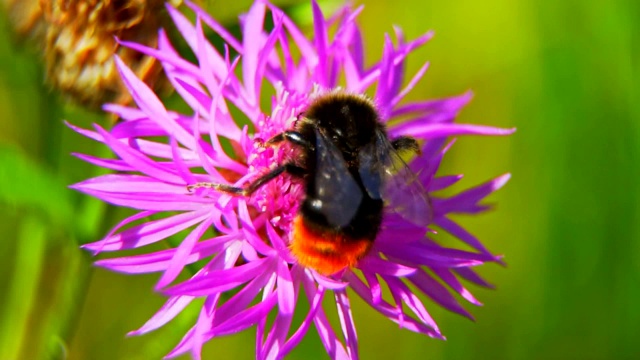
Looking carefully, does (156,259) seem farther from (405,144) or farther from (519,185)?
(519,185)

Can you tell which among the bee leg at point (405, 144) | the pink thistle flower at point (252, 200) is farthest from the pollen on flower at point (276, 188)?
the bee leg at point (405, 144)

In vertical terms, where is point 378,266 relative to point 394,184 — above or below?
below

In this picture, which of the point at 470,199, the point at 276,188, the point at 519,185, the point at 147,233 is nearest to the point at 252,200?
the point at 276,188

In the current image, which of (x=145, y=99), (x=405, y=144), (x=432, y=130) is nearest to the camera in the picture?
(x=145, y=99)

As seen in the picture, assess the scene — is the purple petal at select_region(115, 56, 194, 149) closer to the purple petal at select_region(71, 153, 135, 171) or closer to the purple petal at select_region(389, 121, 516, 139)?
the purple petal at select_region(71, 153, 135, 171)

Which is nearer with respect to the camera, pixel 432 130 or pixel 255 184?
pixel 255 184

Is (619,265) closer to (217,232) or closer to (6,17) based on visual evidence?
(217,232)

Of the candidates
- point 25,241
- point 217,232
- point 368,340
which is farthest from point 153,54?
point 368,340
